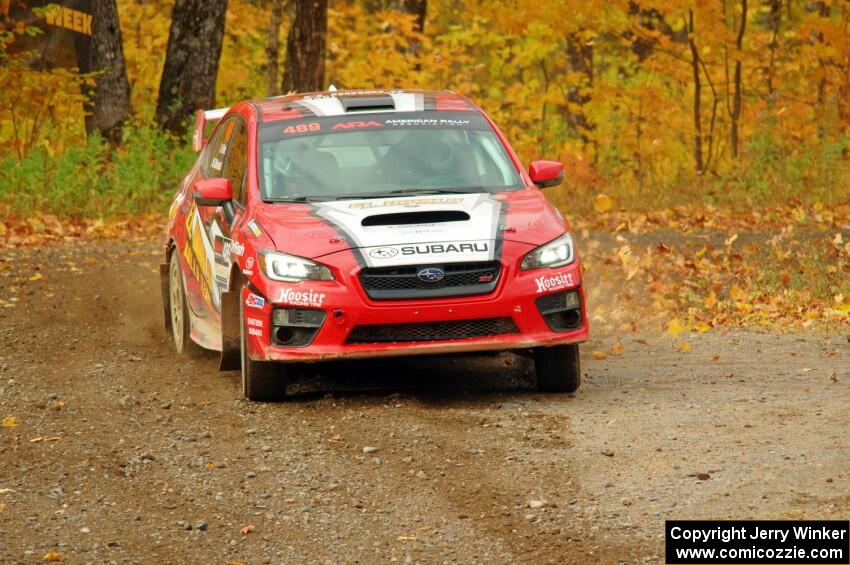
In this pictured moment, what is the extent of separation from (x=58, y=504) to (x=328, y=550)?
1490 mm

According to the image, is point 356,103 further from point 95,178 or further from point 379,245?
point 95,178

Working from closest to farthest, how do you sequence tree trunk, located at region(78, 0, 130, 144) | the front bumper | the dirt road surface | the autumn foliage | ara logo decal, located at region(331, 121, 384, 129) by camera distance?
the dirt road surface, the front bumper, ara logo decal, located at region(331, 121, 384, 129), the autumn foliage, tree trunk, located at region(78, 0, 130, 144)

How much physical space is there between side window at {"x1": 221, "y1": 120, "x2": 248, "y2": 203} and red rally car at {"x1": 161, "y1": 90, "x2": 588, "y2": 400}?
0.07 feet

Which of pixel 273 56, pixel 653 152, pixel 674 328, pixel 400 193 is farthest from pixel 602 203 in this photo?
pixel 400 193

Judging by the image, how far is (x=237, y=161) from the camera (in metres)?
10.2

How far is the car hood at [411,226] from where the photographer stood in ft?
28.0

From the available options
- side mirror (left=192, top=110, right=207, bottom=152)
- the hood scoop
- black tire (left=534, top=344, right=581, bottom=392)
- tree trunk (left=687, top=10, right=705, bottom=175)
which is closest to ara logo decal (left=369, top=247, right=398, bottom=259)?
the hood scoop

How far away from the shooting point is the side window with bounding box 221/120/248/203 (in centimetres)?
988

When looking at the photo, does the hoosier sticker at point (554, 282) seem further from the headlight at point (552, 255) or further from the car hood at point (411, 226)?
the car hood at point (411, 226)

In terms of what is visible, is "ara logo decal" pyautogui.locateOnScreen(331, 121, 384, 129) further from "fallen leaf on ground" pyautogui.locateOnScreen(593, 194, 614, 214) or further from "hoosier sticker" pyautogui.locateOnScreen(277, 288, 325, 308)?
"fallen leaf on ground" pyautogui.locateOnScreen(593, 194, 614, 214)

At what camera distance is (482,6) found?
2406 centimetres

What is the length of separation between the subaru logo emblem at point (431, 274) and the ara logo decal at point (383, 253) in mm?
185

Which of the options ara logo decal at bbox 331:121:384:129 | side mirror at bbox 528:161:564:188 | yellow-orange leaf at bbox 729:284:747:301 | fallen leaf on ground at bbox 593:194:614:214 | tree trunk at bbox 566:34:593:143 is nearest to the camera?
side mirror at bbox 528:161:564:188

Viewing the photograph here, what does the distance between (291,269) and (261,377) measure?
76 cm
